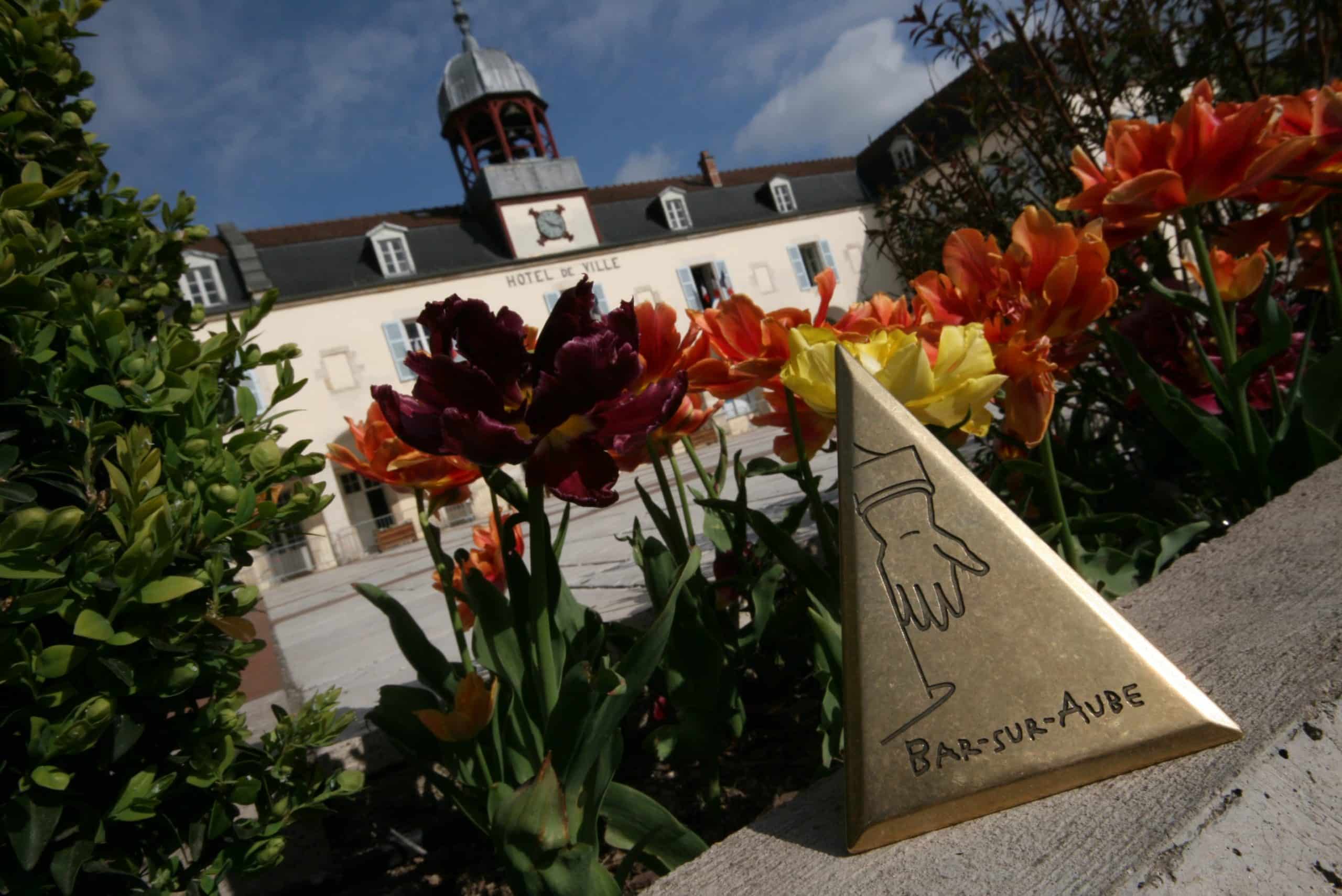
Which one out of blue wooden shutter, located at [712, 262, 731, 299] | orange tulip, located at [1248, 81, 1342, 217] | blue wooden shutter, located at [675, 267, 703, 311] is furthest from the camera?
blue wooden shutter, located at [712, 262, 731, 299]

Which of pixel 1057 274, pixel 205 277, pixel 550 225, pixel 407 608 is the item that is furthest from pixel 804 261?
pixel 1057 274

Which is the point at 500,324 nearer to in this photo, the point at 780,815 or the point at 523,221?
the point at 780,815

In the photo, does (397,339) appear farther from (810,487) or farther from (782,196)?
(810,487)

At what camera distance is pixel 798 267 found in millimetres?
22938

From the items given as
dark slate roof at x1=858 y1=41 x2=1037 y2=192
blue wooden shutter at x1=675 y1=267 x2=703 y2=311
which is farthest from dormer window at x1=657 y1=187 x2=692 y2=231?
dark slate roof at x1=858 y1=41 x2=1037 y2=192

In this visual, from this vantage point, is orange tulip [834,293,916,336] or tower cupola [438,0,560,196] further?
tower cupola [438,0,560,196]

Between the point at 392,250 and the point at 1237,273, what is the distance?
806 inches

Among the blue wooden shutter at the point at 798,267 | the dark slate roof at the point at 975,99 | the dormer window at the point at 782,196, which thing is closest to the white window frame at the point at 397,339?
the blue wooden shutter at the point at 798,267

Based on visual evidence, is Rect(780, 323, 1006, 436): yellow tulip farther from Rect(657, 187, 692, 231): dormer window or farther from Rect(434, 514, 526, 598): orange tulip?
Rect(657, 187, 692, 231): dormer window

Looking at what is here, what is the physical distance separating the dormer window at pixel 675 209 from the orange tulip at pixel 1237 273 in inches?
846

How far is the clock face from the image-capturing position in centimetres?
2030

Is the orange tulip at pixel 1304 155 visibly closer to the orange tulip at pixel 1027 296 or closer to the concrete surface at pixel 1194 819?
the orange tulip at pixel 1027 296

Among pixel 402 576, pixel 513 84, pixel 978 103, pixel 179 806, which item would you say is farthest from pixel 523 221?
pixel 179 806

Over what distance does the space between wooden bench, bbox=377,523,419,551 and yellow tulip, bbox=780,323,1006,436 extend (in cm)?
1708
